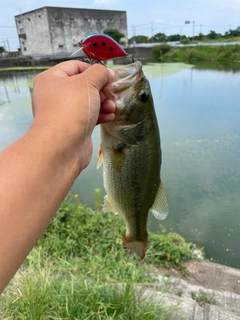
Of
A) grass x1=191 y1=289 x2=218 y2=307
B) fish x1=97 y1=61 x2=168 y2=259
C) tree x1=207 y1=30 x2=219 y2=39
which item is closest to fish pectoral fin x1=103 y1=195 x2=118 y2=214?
fish x1=97 y1=61 x2=168 y2=259

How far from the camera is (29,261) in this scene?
3002 millimetres

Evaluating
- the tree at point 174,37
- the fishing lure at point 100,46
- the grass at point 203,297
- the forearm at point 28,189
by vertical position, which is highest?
the fishing lure at point 100,46

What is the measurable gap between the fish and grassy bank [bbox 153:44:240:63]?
82.0 feet

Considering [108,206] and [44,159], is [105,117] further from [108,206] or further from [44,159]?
[108,206]

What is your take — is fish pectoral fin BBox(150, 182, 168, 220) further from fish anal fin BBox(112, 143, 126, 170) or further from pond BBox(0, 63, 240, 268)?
pond BBox(0, 63, 240, 268)

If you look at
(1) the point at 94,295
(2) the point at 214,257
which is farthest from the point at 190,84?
(1) the point at 94,295

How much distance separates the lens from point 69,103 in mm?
1105

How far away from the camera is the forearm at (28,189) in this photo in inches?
32.7

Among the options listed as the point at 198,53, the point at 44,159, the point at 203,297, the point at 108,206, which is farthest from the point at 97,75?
the point at 198,53

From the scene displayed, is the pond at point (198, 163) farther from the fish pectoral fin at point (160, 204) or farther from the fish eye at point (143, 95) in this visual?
the fish eye at point (143, 95)

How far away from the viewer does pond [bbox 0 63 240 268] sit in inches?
193

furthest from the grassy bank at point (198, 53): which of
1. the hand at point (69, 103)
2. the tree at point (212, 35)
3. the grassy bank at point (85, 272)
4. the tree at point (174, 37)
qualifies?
the hand at point (69, 103)

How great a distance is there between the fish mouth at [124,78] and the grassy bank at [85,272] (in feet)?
5.37

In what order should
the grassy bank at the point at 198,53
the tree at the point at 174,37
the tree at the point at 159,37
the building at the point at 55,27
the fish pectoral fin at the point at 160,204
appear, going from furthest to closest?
the tree at the point at 174,37 < the tree at the point at 159,37 < the building at the point at 55,27 < the grassy bank at the point at 198,53 < the fish pectoral fin at the point at 160,204
